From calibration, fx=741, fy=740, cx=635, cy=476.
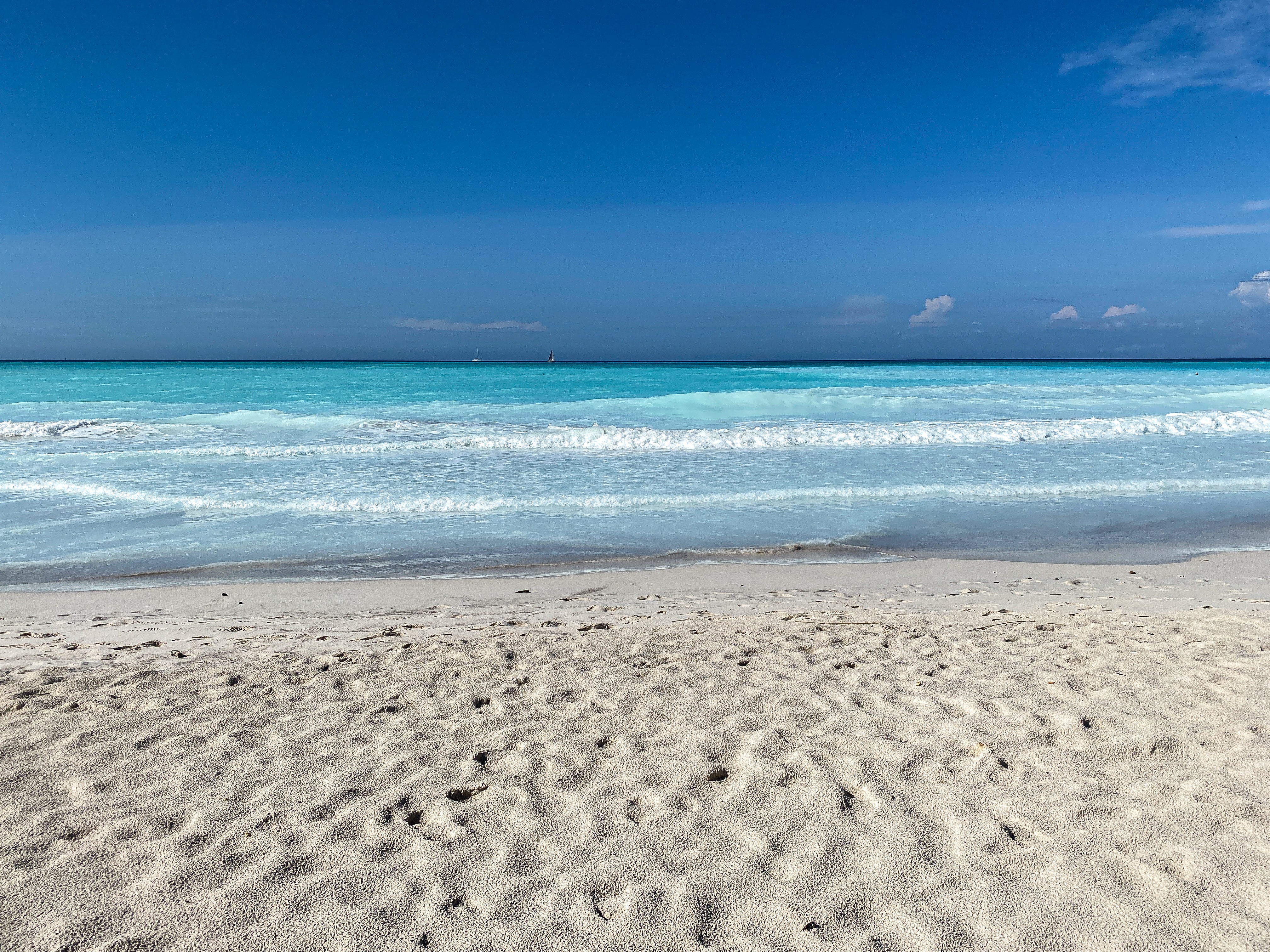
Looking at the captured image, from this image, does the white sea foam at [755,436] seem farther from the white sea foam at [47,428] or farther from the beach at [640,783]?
the beach at [640,783]

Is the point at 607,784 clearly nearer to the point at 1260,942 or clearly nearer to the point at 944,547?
the point at 1260,942

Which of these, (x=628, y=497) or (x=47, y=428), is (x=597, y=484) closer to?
(x=628, y=497)

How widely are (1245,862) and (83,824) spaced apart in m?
4.50

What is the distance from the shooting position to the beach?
2541 millimetres

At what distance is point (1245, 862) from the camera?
2.72m

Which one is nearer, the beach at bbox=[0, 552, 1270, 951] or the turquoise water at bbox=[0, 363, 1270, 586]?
the beach at bbox=[0, 552, 1270, 951]

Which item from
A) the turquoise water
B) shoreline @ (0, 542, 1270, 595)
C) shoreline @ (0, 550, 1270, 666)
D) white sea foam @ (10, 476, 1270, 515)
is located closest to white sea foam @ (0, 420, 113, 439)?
the turquoise water

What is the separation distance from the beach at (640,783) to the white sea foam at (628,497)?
4.36m

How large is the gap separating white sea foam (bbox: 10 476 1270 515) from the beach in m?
4.36

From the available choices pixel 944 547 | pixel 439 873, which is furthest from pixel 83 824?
pixel 944 547

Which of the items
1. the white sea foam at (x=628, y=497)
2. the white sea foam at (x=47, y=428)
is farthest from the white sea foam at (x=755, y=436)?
the white sea foam at (x=47, y=428)

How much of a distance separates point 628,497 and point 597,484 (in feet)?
4.19

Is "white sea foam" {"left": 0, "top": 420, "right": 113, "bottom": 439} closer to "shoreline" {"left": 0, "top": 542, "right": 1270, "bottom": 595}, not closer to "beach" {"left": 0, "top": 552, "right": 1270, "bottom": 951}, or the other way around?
"shoreline" {"left": 0, "top": 542, "right": 1270, "bottom": 595}

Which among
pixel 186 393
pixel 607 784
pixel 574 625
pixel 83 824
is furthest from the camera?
pixel 186 393
